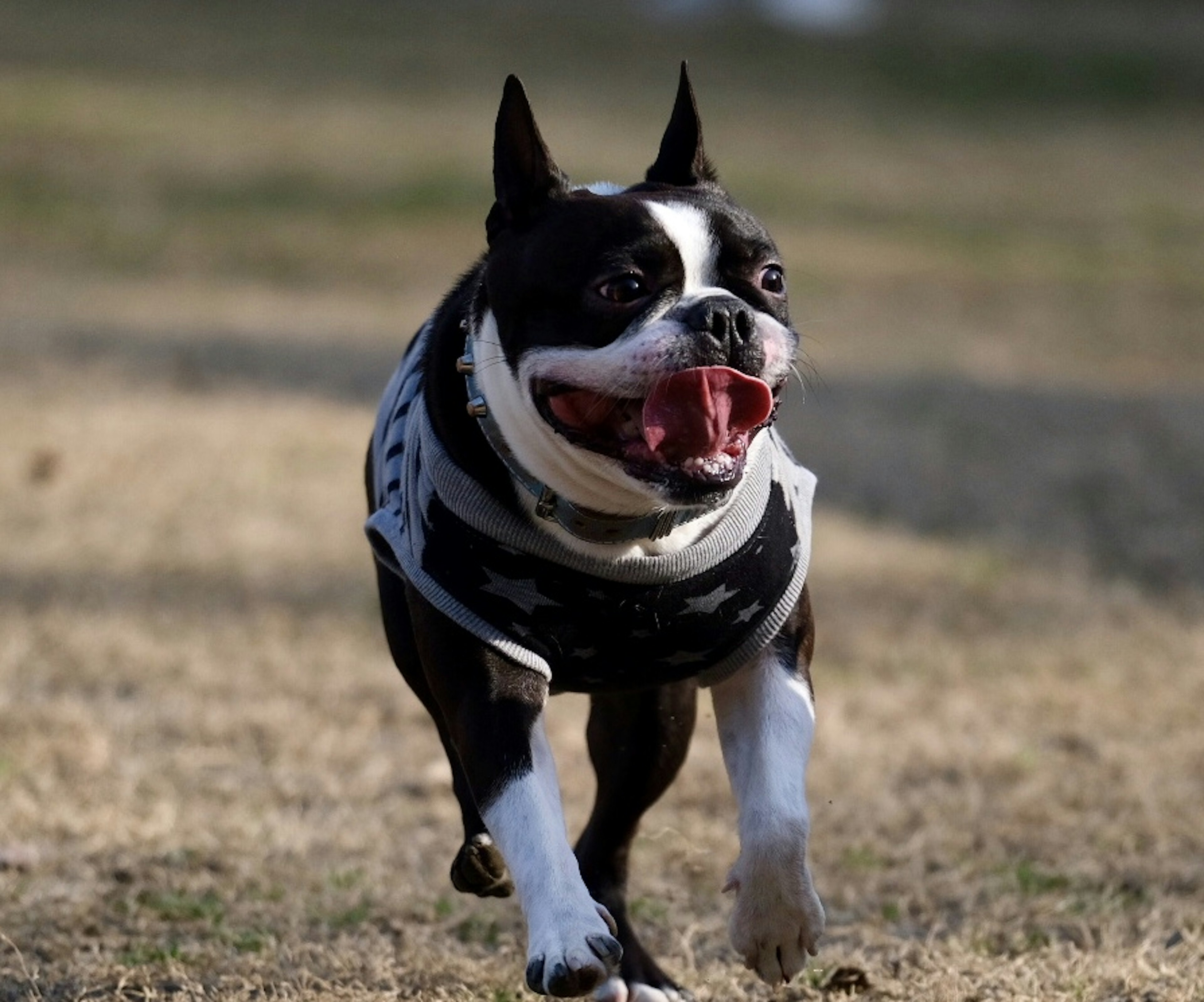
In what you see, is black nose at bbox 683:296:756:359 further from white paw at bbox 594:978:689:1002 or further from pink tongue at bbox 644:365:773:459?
white paw at bbox 594:978:689:1002

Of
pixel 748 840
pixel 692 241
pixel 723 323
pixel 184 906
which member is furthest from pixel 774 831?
pixel 184 906

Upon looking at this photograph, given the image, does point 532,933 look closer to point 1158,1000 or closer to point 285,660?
point 1158,1000

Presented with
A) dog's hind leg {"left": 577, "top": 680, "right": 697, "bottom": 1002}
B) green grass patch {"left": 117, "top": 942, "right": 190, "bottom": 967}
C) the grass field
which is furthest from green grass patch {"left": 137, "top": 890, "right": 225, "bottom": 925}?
dog's hind leg {"left": 577, "top": 680, "right": 697, "bottom": 1002}

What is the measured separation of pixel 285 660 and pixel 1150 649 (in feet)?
11.0

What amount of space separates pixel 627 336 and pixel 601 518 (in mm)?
361

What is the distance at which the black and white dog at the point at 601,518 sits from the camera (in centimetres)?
318

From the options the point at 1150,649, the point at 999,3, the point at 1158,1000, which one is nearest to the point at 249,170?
the point at 1150,649

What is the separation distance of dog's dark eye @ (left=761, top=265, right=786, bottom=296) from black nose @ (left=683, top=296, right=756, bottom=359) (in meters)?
0.20

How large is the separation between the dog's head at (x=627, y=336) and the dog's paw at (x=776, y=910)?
2.17 feet

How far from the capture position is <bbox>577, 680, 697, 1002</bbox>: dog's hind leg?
4082mm

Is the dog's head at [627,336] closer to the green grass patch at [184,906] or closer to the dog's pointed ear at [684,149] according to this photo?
the dog's pointed ear at [684,149]

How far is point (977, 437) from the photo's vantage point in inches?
433

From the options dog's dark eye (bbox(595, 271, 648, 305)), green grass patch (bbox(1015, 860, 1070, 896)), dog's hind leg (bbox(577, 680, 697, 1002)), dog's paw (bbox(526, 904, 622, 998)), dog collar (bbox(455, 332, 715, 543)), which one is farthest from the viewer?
green grass patch (bbox(1015, 860, 1070, 896))

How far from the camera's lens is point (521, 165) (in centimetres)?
349
